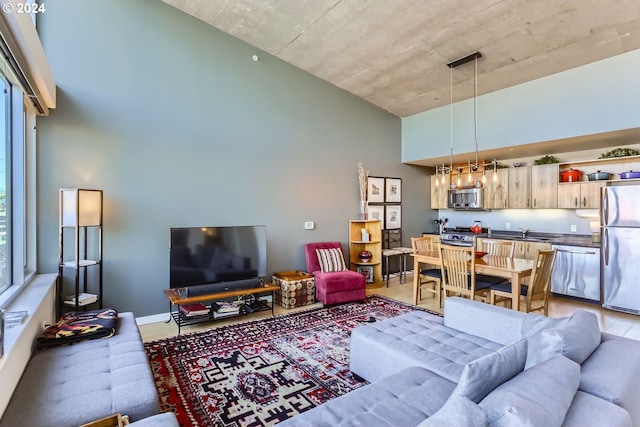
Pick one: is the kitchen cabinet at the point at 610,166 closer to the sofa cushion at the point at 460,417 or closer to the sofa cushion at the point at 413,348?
the sofa cushion at the point at 413,348

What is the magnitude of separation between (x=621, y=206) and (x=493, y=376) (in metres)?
4.47

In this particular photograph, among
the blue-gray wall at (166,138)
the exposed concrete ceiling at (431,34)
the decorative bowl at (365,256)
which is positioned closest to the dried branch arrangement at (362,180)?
the blue-gray wall at (166,138)

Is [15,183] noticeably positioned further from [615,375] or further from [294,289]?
[615,375]

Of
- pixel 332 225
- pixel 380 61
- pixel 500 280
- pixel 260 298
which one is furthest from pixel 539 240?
pixel 260 298

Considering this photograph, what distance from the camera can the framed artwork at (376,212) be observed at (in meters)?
6.18

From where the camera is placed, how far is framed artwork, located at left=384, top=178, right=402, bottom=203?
21.1 ft

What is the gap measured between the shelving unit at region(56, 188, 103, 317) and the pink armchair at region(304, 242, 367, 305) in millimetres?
2634

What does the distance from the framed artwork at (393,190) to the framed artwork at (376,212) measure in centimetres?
23

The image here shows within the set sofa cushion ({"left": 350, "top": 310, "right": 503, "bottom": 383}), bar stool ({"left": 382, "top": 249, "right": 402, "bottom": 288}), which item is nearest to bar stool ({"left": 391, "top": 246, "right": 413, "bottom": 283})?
bar stool ({"left": 382, "top": 249, "right": 402, "bottom": 288})

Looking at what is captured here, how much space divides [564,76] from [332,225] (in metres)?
3.92

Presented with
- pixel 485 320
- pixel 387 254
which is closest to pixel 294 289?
pixel 387 254

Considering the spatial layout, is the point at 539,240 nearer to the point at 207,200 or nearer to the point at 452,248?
the point at 452,248

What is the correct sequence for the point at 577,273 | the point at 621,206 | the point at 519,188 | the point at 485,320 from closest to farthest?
the point at 485,320, the point at 621,206, the point at 577,273, the point at 519,188

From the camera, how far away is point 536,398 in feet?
3.77
